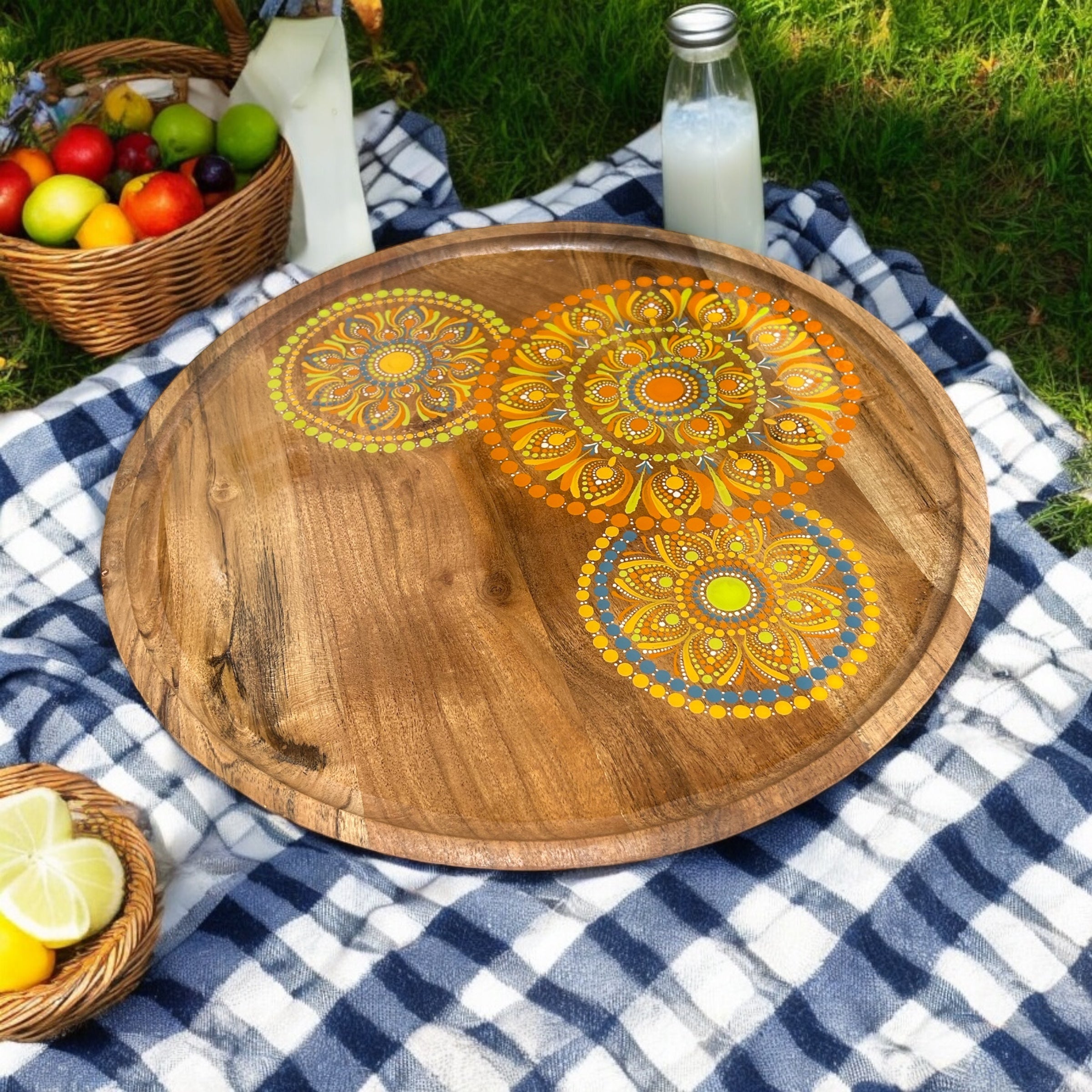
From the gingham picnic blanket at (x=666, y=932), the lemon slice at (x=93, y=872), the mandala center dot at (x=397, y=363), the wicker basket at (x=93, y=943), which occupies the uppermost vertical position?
the mandala center dot at (x=397, y=363)

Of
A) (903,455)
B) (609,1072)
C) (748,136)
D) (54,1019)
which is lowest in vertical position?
(609,1072)

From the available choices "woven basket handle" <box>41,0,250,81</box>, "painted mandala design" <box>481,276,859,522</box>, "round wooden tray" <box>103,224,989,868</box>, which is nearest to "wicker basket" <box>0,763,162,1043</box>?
"round wooden tray" <box>103,224,989,868</box>

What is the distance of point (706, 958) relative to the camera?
1.66 meters

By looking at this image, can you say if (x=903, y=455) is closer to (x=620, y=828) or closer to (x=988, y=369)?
(x=988, y=369)

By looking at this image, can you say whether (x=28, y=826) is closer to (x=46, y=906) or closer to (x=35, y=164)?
(x=46, y=906)

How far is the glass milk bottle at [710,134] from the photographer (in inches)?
84.0

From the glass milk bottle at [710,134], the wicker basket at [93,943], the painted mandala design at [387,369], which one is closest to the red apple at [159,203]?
the painted mandala design at [387,369]

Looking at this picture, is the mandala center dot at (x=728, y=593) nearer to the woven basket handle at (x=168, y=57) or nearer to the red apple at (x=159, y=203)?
the red apple at (x=159, y=203)

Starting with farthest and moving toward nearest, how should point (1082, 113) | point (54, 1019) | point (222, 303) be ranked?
point (1082, 113) < point (222, 303) < point (54, 1019)

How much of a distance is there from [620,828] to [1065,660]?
82 centimetres

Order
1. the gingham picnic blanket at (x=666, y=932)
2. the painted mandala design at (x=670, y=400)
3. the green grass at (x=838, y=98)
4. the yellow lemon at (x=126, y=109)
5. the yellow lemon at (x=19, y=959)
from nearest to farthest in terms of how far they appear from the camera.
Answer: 1. the yellow lemon at (x=19, y=959)
2. the gingham picnic blanket at (x=666, y=932)
3. the painted mandala design at (x=670, y=400)
4. the yellow lemon at (x=126, y=109)
5. the green grass at (x=838, y=98)

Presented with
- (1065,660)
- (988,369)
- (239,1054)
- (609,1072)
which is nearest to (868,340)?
(988,369)

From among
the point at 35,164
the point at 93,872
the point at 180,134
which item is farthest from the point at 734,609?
the point at 35,164

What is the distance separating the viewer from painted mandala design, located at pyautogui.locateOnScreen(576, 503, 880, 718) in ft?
5.59
